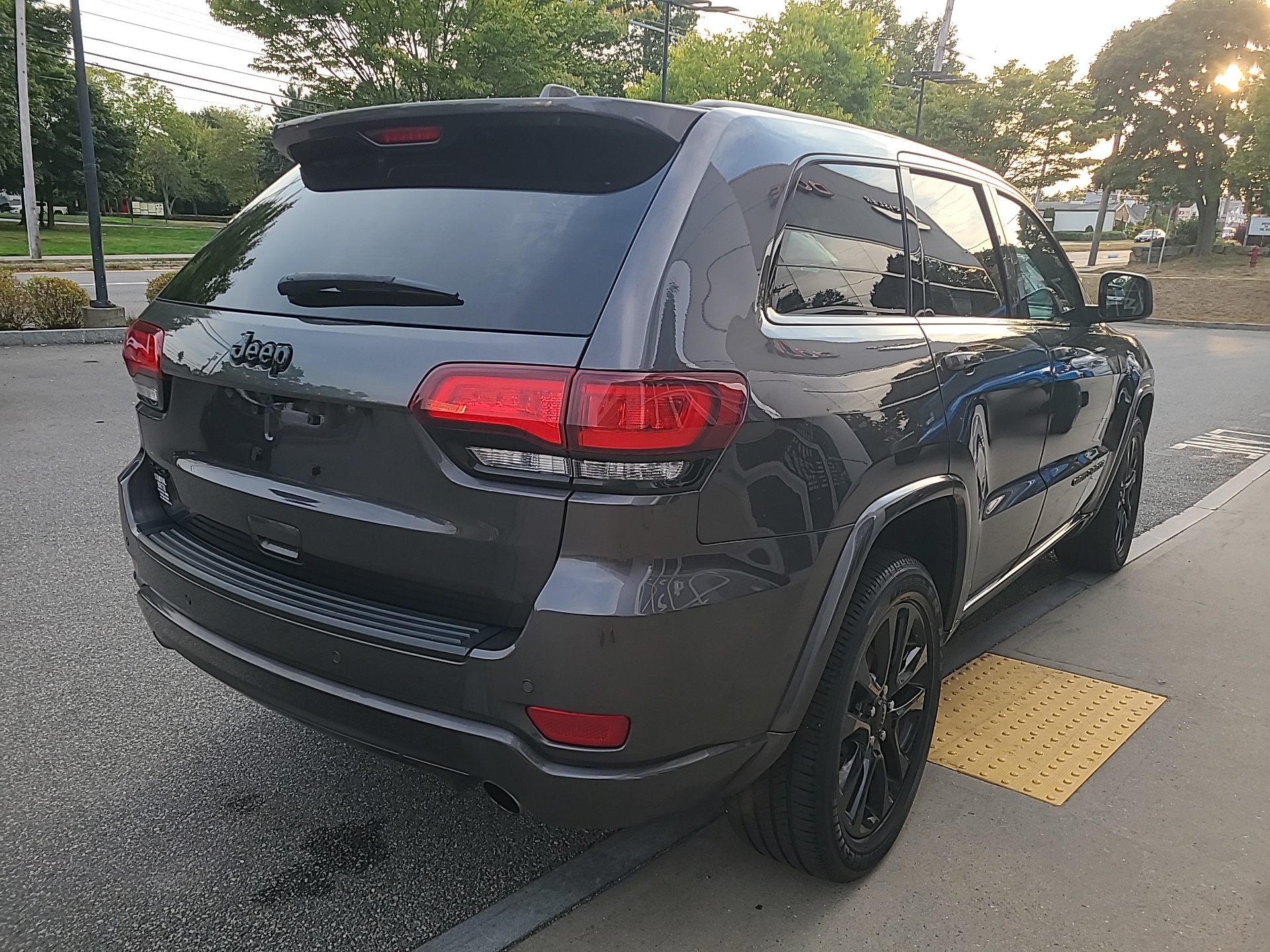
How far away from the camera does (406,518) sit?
190 cm

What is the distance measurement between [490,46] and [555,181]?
25300 millimetres

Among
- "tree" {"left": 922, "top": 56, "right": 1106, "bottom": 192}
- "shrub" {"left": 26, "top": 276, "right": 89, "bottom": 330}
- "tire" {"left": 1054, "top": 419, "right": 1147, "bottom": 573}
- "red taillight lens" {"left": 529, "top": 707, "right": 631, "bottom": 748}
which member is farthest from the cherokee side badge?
"tree" {"left": 922, "top": 56, "right": 1106, "bottom": 192}

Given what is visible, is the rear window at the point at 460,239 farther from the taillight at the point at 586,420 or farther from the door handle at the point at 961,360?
the door handle at the point at 961,360

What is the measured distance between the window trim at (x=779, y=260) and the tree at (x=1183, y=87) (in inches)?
1945

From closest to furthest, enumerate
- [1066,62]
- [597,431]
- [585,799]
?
[597,431]
[585,799]
[1066,62]

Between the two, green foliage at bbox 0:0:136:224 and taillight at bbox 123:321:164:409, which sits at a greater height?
green foliage at bbox 0:0:136:224

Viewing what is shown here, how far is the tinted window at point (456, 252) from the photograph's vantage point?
1.85m

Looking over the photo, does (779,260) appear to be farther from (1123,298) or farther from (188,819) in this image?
(1123,298)

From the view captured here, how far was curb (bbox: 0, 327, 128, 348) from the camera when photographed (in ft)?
37.0

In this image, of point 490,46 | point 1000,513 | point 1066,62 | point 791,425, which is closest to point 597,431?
point 791,425

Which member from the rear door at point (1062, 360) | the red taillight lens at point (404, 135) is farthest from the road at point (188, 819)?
the rear door at point (1062, 360)

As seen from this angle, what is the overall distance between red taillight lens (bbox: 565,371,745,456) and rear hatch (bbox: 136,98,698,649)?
8cm

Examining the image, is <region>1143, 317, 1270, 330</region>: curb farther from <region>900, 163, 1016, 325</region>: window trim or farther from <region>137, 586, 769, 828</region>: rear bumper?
<region>137, 586, 769, 828</region>: rear bumper

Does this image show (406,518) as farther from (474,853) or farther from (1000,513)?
(1000,513)
